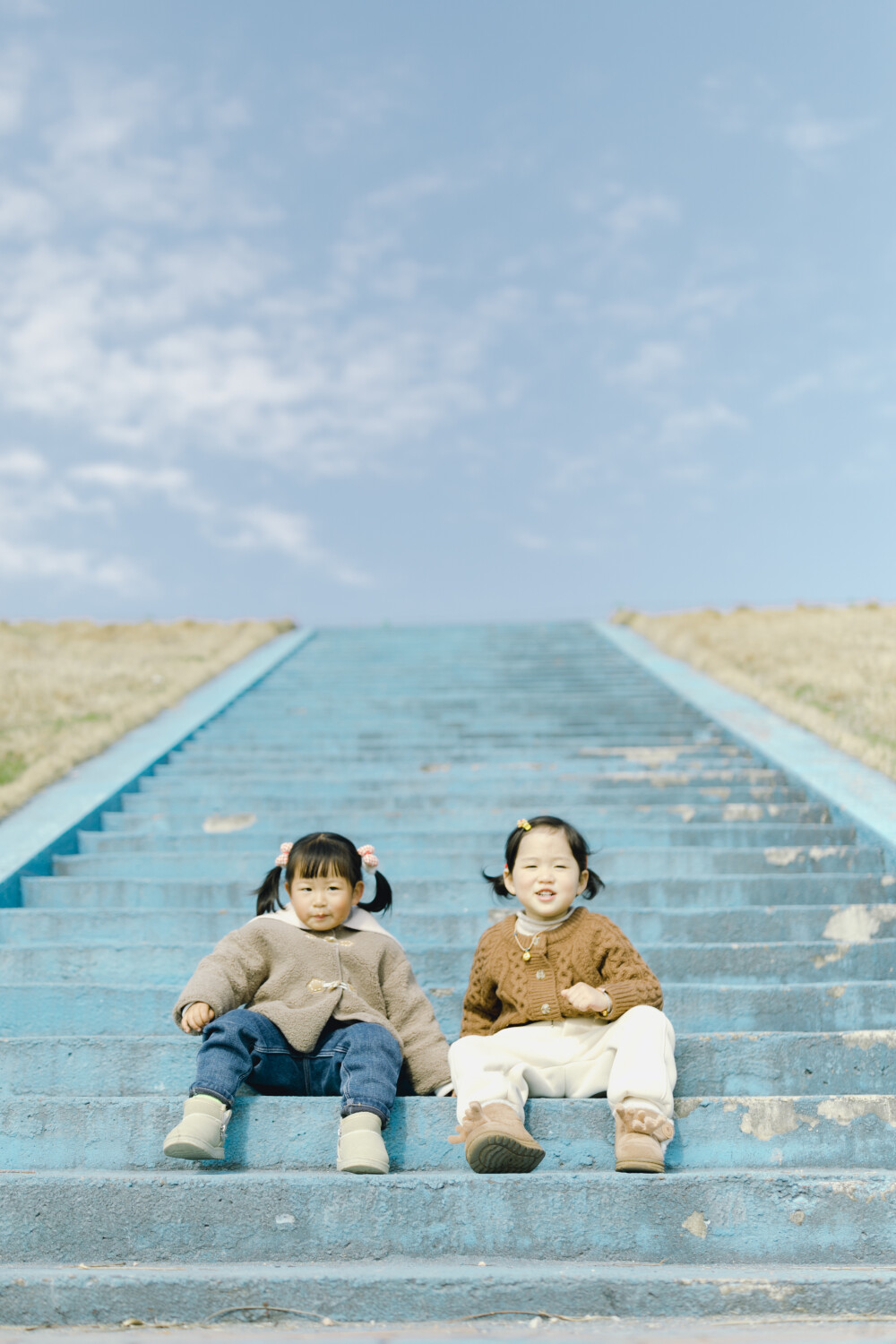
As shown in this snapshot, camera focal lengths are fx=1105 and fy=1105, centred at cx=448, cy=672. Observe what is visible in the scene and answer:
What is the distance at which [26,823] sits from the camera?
15.3ft

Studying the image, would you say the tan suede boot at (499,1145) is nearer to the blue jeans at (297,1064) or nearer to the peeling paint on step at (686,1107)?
the blue jeans at (297,1064)

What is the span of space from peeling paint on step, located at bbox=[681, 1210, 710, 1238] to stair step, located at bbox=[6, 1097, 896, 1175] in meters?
0.24

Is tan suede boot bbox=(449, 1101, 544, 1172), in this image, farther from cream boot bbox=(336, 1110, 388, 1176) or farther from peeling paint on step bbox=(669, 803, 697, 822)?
peeling paint on step bbox=(669, 803, 697, 822)

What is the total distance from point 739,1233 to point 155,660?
849cm

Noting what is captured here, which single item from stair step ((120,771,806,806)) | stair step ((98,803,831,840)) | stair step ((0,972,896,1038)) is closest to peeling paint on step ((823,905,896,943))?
stair step ((0,972,896,1038))

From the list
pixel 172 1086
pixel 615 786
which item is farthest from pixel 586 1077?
pixel 615 786

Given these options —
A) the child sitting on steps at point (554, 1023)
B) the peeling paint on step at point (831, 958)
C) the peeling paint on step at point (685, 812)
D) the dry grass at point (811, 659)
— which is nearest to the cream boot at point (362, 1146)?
the child sitting on steps at point (554, 1023)

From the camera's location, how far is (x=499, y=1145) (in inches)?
87.4

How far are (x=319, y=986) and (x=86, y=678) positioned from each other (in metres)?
6.46

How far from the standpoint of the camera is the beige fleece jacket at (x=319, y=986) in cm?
268

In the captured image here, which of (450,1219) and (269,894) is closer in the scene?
(450,1219)

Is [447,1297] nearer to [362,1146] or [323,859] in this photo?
[362,1146]

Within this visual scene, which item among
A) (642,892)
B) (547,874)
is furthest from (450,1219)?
(642,892)

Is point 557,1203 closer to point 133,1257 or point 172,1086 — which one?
point 133,1257
